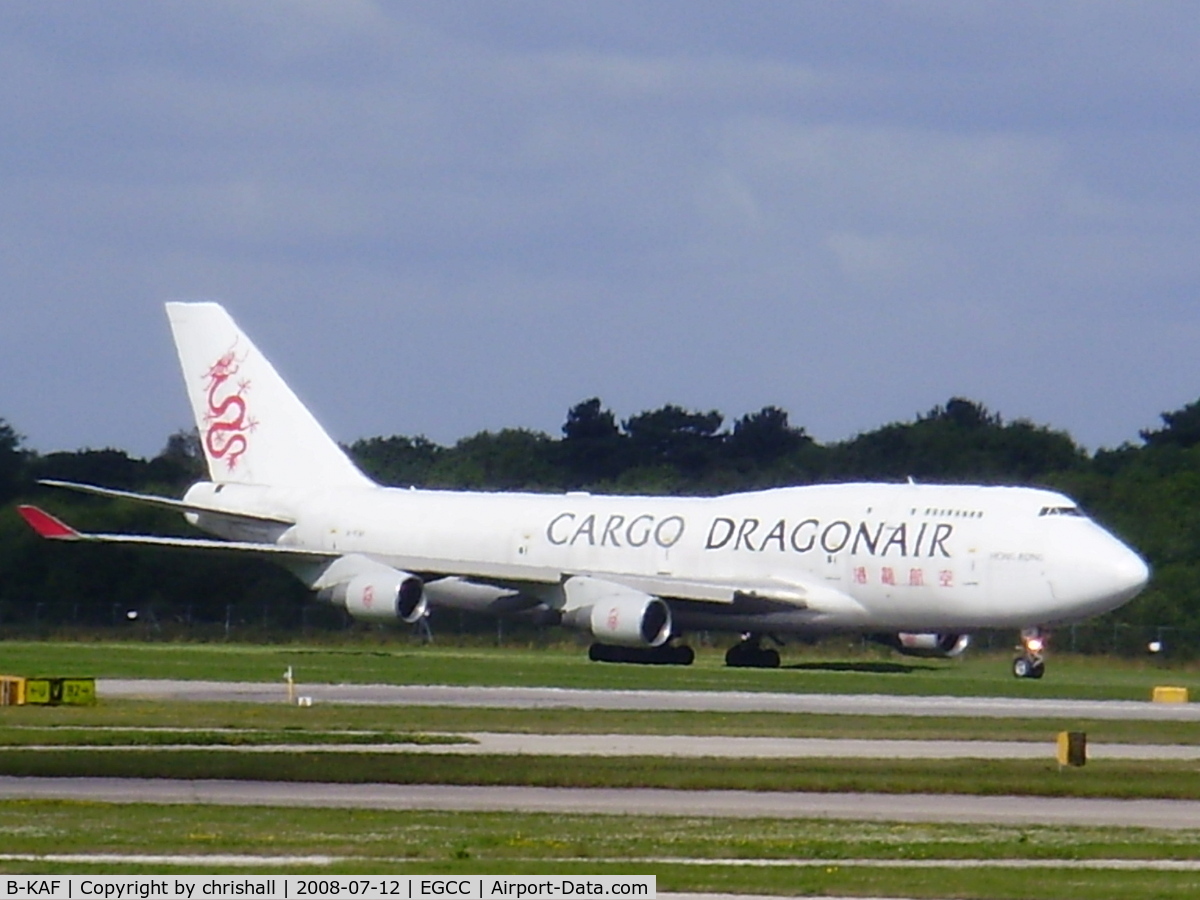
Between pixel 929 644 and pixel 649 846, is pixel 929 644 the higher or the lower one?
the higher one

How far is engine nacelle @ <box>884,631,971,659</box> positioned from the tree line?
690 cm

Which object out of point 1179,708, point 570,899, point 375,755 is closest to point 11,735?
point 375,755

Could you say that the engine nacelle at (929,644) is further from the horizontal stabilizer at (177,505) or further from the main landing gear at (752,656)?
the horizontal stabilizer at (177,505)

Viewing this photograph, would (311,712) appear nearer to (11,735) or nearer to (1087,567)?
(11,735)

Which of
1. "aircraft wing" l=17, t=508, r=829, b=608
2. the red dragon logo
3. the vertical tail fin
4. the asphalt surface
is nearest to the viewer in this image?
the asphalt surface

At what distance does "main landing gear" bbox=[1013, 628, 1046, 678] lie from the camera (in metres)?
53.5

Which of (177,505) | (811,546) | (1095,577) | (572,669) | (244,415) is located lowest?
(572,669)

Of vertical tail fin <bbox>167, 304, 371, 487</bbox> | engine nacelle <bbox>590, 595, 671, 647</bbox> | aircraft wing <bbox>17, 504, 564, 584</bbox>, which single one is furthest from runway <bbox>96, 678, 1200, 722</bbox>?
vertical tail fin <bbox>167, 304, 371, 487</bbox>

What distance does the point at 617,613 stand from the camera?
5709 cm

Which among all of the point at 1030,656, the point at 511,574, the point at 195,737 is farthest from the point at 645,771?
the point at 511,574

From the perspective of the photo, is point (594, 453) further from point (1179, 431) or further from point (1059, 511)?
point (1059, 511)

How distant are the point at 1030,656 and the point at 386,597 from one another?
48.3 ft

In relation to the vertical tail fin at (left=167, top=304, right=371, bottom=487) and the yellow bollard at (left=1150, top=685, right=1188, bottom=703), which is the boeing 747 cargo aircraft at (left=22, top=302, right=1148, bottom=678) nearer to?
the vertical tail fin at (left=167, top=304, right=371, bottom=487)

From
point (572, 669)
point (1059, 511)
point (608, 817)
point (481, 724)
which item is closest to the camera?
point (608, 817)
